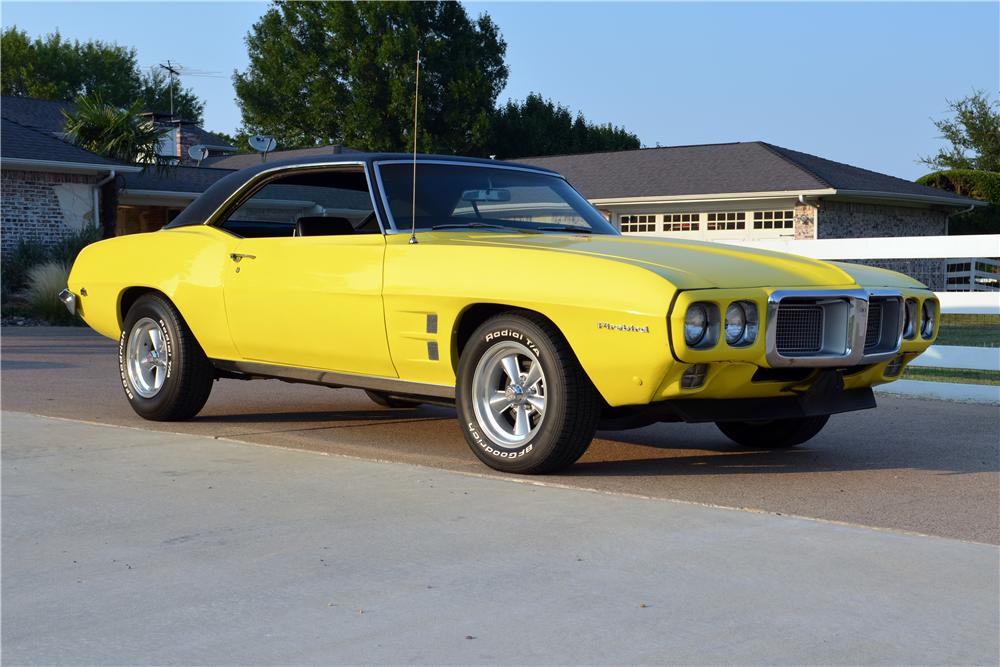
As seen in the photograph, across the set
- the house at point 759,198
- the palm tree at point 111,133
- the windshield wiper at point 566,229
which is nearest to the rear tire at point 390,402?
the windshield wiper at point 566,229

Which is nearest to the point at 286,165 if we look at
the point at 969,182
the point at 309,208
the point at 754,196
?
the point at 309,208

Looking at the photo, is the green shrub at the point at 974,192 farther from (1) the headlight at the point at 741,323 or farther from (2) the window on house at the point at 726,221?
(1) the headlight at the point at 741,323

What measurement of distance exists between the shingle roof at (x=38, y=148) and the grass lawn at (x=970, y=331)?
691 inches

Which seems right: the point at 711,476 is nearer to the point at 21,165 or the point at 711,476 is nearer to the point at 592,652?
the point at 592,652

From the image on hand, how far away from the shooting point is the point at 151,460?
638 centimetres

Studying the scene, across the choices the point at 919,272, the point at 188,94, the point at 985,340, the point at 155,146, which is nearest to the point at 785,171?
the point at 919,272

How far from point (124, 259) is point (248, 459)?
2.41m

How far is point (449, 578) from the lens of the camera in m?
4.09

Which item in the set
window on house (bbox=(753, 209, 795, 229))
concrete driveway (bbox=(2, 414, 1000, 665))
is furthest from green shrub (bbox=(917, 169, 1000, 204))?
concrete driveway (bbox=(2, 414, 1000, 665))

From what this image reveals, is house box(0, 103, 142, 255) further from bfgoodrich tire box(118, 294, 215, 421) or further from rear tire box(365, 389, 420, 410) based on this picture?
rear tire box(365, 389, 420, 410)

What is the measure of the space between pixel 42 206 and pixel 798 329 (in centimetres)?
2405

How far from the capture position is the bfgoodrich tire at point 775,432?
716cm

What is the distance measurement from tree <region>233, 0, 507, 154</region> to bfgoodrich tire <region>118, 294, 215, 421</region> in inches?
1877

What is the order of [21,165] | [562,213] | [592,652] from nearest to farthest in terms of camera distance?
[592,652], [562,213], [21,165]
